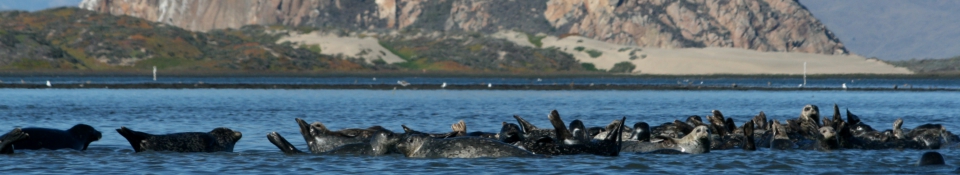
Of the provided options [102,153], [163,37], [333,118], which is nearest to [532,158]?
[102,153]

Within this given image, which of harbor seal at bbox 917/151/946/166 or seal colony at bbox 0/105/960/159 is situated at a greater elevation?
seal colony at bbox 0/105/960/159

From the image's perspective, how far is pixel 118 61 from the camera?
583 ft

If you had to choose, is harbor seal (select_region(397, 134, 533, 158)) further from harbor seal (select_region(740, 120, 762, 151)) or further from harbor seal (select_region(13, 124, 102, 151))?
harbor seal (select_region(13, 124, 102, 151))

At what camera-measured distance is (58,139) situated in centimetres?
2311

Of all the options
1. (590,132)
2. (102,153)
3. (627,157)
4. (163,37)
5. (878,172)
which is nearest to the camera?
(878,172)

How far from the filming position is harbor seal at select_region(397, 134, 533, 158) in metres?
20.5

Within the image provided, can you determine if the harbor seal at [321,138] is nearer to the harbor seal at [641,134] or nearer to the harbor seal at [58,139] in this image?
the harbor seal at [58,139]

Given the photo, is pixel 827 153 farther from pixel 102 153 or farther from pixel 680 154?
pixel 102 153

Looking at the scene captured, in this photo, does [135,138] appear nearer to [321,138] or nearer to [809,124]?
[321,138]

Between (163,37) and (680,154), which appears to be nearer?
(680,154)

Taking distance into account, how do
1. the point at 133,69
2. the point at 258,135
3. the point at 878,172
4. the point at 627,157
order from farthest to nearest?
the point at 133,69, the point at 258,135, the point at 627,157, the point at 878,172

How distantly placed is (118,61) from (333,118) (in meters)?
144

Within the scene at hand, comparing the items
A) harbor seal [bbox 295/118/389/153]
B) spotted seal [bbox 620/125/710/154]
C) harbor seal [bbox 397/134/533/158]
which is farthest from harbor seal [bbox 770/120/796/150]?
harbor seal [bbox 295/118/389/153]

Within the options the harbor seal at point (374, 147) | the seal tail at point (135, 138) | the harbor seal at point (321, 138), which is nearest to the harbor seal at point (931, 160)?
the harbor seal at point (374, 147)
